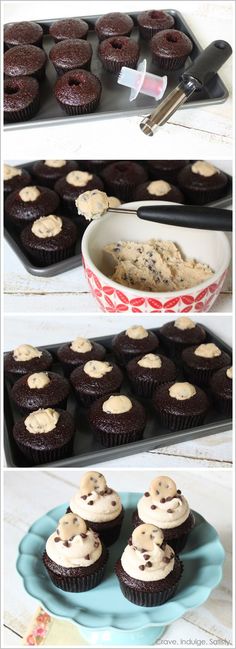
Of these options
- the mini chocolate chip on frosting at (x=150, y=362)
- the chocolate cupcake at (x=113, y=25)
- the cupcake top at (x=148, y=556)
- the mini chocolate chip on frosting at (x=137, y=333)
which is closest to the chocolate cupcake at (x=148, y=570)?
the cupcake top at (x=148, y=556)

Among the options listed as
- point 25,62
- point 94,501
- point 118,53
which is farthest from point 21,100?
point 94,501

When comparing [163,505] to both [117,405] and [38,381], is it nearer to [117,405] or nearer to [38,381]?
[117,405]

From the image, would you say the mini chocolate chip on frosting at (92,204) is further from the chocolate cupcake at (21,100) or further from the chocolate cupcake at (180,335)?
the chocolate cupcake at (180,335)

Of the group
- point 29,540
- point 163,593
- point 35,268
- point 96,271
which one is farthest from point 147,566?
point 35,268

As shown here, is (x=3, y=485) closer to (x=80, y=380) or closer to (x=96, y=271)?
(x=80, y=380)

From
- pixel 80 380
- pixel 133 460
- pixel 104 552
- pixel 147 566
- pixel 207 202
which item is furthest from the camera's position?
pixel 207 202
